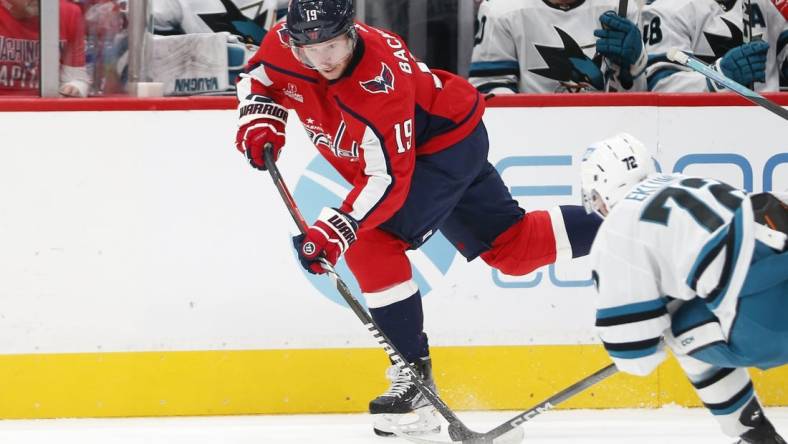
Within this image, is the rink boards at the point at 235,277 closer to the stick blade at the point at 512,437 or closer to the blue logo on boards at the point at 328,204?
the blue logo on boards at the point at 328,204

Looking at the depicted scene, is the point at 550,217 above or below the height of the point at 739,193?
below

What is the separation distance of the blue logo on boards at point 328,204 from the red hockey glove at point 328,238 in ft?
1.94

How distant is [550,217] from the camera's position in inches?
120

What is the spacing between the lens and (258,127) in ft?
9.46

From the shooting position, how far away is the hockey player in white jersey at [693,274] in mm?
2031

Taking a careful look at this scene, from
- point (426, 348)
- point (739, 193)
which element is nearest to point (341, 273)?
point (426, 348)

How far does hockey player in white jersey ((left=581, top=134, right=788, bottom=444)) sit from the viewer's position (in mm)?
2031

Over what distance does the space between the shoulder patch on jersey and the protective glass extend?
7 cm

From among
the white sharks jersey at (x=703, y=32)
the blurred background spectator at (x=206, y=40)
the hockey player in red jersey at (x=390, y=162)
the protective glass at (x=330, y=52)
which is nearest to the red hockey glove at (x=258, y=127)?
the hockey player in red jersey at (x=390, y=162)

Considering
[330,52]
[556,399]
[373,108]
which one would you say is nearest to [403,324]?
[556,399]

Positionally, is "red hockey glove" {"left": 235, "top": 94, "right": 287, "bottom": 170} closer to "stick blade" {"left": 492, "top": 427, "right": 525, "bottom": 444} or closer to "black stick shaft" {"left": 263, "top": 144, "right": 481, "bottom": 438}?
"black stick shaft" {"left": 263, "top": 144, "right": 481, "bottom": 438}

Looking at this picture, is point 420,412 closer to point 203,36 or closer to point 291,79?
point 291,79

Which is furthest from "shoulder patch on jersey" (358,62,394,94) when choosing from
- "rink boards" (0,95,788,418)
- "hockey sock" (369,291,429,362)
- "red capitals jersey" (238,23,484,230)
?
"rink boards" (0,95,788,418)

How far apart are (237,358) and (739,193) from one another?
1578 millimetres
